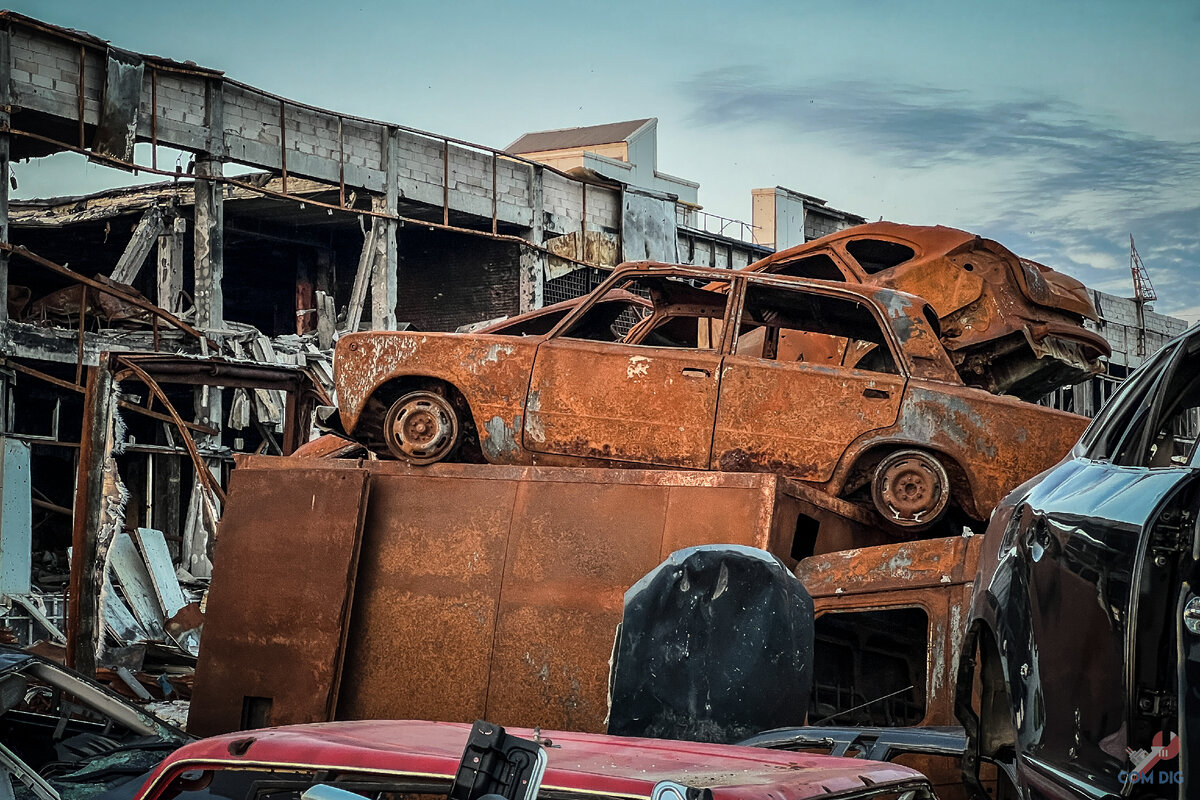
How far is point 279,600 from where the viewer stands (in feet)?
23.7

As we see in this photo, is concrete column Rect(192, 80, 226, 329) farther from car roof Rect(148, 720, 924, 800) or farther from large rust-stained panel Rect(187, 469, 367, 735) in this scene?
car roof Rect(148, 720, 924, 800)

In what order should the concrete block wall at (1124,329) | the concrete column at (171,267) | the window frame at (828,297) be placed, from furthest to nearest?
the concrete block wall at (1124,329) → the concrete column at (171,267) → the window frame at (828,297)

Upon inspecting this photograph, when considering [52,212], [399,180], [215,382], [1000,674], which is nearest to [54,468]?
[52,212]

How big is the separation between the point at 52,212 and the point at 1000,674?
84.0ft

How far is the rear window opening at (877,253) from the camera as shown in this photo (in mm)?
9578

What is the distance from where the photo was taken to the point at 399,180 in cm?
2312

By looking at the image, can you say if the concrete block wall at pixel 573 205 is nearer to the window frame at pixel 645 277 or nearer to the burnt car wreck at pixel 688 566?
the burnt car wreck at pixel 688 566

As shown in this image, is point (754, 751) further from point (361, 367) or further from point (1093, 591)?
point (361, 367)

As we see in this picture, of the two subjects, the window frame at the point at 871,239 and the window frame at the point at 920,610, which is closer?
the window frame at the point at 920,610

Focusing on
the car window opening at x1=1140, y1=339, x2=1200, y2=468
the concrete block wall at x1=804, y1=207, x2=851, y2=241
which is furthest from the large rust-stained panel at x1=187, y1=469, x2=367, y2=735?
the concrete block wall at x1=804, y1=207, x2=851, y2=241

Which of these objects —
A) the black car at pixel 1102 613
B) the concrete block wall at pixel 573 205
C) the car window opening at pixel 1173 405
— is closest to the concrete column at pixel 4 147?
the concrete block wall at pixel 573 205

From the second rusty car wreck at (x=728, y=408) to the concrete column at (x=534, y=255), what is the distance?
17504mm

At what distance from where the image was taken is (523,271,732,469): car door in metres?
7.30

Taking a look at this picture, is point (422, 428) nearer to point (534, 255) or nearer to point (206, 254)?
point (206, 254)
